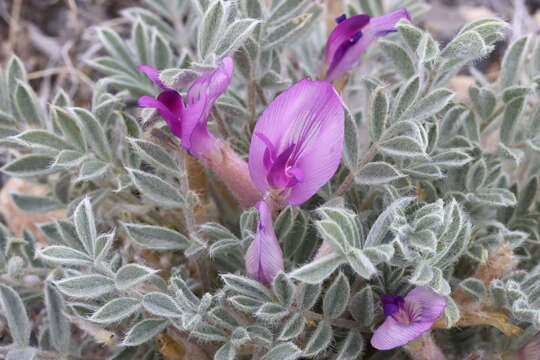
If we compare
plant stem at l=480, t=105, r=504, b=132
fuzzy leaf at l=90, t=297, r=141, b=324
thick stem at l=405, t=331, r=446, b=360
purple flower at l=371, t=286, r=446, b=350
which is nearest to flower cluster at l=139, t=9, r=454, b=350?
purple flower at l=371, t=286, r=446, b=350

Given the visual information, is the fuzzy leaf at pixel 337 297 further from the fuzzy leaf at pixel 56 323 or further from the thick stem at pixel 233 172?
the fuzzy leaf at pixel 56 323

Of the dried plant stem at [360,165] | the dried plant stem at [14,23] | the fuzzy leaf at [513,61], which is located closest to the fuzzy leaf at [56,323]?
the dried plant stem at [360,165]

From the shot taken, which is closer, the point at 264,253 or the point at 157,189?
the point at 264,253

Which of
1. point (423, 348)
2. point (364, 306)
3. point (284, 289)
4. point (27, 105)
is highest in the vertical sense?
point (27, 105)

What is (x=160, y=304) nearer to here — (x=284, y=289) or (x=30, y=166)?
(x=284, y=289)

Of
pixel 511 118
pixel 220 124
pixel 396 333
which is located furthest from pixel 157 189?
pixel 511 118
